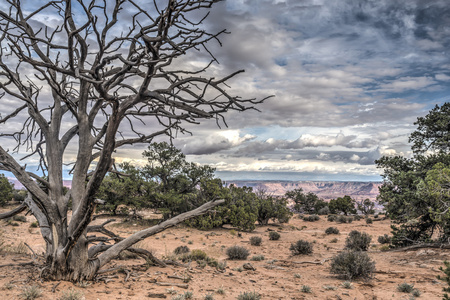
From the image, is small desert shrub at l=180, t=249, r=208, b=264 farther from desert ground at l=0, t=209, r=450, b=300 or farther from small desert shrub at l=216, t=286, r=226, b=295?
small desert shrub at l=216, t=286, r=226, b=295

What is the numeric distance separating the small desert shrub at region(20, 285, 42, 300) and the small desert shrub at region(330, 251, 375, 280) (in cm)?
817

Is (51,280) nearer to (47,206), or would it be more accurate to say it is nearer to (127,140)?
(47,206)

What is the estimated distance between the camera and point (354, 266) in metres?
8.56

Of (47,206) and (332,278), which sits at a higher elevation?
(47,206)

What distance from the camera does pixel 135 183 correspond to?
73.4 ft

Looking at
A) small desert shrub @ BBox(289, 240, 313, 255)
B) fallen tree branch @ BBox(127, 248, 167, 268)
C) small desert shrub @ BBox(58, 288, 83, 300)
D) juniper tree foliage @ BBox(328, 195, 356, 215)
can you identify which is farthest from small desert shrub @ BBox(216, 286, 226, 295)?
juniper tree foliage @ BBox(328, 195, 356, 215)

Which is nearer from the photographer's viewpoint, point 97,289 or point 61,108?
point 97,289

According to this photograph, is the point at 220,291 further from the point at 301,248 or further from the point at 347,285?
the point at 301,248

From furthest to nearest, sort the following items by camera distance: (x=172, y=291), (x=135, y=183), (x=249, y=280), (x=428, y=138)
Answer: (x=135, y=183) < (x=428, y=138) < (x=249, y=280) < (x=172, y=291)

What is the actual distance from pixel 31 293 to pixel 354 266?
335 inches

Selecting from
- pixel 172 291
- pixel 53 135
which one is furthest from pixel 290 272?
pixel 53 135

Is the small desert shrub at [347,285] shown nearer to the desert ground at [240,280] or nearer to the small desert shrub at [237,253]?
the desert ground at [240,280]

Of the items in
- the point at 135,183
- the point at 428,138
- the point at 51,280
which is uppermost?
the point at 428,138

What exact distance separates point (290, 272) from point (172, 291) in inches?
201
